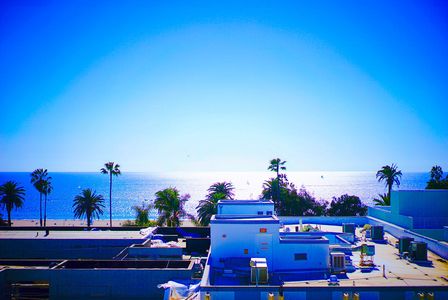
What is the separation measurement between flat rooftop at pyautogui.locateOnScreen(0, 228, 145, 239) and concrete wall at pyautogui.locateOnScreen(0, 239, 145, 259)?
1.35 m

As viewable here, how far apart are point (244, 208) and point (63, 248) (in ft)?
57.6

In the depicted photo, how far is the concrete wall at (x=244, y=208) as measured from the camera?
32.2m

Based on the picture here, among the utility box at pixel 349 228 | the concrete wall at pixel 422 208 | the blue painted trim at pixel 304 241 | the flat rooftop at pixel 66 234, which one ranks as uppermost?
the concrete wall at pixel 422 208

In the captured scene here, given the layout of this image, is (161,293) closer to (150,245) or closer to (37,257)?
(150,245)

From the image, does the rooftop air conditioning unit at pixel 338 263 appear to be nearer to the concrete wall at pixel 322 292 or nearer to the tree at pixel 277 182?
the concrete wall at pixel 322 292

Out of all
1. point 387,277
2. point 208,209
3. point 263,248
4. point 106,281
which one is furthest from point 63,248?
point 387,277

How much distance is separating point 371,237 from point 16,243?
33.4 meters

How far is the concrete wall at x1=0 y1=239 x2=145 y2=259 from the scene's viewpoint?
34.2m

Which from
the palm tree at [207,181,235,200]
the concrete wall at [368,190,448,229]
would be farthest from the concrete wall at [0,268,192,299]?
the palm tree at [207,181,235,200]

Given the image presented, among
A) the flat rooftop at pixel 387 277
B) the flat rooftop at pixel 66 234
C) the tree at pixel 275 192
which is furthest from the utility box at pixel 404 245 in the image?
the tree at pixel 275 192

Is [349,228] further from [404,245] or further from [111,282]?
[111,282]

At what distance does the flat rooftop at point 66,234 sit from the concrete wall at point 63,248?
1.35m

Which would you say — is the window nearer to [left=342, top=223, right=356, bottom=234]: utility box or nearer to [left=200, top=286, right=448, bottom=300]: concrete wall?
[left=200, top=286, right=448, bottom=300]: concrete wall

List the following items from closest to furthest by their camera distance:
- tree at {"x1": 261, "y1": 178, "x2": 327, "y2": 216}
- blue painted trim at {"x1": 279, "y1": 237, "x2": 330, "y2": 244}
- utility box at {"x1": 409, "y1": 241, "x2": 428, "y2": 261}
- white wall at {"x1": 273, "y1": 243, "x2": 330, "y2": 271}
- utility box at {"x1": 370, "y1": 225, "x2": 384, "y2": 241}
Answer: white wall at {"x1": 273, "y1": 243, "x2": 330, "y2": 271} < blue painted trim at {"x1": 279, "y1": 237, "x2": 330, "y2": 244} < utility box at {"x1": 409, "y1": 241, "x2": 428, "y2": 261} < utility box at {"x1": 370, "y1": 225, "x2": 384, "y2": 241} < tree at {"x1": 261, "y1": 178, "x2": 327, "y2": 216}
